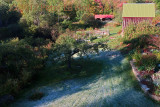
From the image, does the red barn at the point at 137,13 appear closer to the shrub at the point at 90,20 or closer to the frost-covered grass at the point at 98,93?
the shrub at the point at 90,20

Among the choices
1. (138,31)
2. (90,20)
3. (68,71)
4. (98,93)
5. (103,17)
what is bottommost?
(98,93)

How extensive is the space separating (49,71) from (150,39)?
711 centimetres

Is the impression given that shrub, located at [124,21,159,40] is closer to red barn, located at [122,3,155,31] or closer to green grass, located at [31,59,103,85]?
red barn, located at [122,3,155,31]

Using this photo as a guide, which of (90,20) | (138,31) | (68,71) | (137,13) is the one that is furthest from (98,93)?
(90,20)

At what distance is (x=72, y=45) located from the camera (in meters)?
8.85

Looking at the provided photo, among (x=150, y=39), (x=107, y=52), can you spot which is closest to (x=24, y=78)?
(x=107, y=52)

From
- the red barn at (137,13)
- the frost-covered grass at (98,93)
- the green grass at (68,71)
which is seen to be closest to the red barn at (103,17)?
the red barn at (137,13)

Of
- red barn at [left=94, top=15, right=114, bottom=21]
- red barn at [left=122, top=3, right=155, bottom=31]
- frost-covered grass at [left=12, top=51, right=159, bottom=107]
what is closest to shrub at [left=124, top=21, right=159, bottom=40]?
red barn at [left=122, top=3, right=155, bottom=31]

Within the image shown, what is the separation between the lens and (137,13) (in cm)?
1716

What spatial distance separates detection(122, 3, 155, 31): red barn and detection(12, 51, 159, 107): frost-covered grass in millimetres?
9707

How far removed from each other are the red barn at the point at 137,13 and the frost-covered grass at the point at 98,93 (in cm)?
971

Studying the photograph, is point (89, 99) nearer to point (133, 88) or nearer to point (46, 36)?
point (133, 88)

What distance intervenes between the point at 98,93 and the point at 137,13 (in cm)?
1320

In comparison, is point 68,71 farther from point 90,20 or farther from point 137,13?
point 90,20
